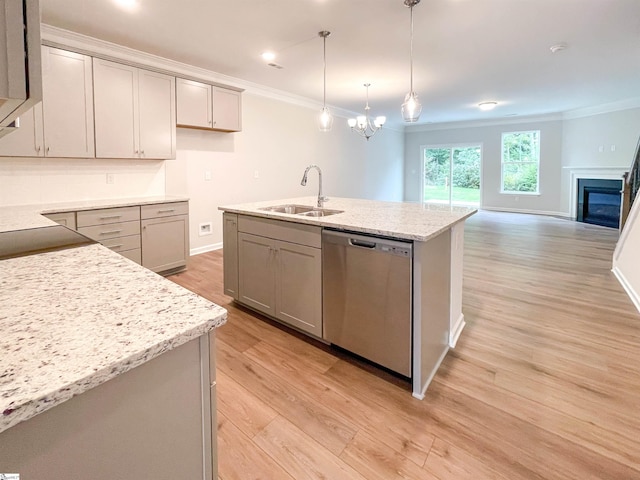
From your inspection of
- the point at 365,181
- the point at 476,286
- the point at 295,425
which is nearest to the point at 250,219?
the point at 295,425

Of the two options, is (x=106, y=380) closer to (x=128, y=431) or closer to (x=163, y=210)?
(x=128, y=431)

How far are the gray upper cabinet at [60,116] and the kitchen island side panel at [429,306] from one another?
337 centimetres

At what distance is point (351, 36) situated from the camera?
341 centimetres

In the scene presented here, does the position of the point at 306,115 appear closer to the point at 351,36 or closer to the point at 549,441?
the point at 351,36

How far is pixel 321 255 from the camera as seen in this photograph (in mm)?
2197

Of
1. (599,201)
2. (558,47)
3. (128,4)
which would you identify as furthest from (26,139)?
(599,201)

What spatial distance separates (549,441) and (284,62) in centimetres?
437

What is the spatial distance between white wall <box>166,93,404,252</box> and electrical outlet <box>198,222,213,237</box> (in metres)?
0.05

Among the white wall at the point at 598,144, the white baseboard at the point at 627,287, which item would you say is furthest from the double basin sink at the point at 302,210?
the white wall at the point at 598,144

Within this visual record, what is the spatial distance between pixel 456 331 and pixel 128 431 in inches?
88.5

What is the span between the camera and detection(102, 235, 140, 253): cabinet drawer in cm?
331

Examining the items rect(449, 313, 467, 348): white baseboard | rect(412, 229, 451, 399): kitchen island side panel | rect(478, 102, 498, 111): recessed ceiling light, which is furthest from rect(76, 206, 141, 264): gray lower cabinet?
rect(478, 102, 498, 111): recessed ceiling light

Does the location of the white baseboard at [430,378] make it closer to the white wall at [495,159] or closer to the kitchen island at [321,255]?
the kitchen island at [321,255]

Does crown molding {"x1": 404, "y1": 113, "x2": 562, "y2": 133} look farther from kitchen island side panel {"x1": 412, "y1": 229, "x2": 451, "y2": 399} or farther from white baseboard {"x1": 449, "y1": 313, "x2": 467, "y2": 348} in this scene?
kitchen island side panel {"x1": 412, "y1": 229, "x2": 451, "y2": 399}
